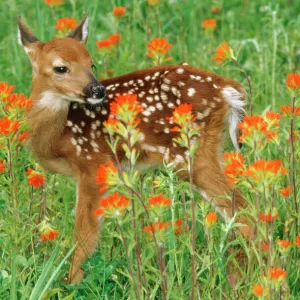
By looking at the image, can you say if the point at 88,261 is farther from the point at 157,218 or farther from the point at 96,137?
the point at 157,218

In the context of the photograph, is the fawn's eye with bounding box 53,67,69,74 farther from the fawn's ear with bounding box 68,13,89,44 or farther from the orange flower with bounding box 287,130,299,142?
the orange flower with bounding box 287,130,299,142

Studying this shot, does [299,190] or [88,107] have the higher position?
[88,107]

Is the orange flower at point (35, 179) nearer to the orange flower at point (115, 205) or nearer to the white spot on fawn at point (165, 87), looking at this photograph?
the white spot on fawn at point (165, 87)

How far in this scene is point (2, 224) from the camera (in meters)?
4.01

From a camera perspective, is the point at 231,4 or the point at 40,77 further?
the point at 231,4

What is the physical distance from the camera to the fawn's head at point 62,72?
422 centimetres

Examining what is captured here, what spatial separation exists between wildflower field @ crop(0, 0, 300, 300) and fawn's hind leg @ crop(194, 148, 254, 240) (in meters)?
0.06

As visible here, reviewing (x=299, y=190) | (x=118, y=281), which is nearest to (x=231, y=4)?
(x=299, y=190)

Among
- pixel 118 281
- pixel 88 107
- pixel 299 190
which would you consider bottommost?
pixel 118 281

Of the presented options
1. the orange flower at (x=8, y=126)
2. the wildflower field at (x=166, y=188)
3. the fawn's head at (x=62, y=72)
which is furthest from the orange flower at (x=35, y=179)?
the orange flower at (x=8, y=126)

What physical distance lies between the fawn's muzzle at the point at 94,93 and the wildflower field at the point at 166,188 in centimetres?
22

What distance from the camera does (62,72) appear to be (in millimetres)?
4336

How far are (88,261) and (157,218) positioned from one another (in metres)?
1.11

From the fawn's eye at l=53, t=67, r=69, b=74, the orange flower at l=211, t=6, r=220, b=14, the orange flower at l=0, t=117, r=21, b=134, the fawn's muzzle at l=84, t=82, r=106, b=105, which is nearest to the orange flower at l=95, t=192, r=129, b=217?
the orange flower at l=0, t=117, r=21, b=134
